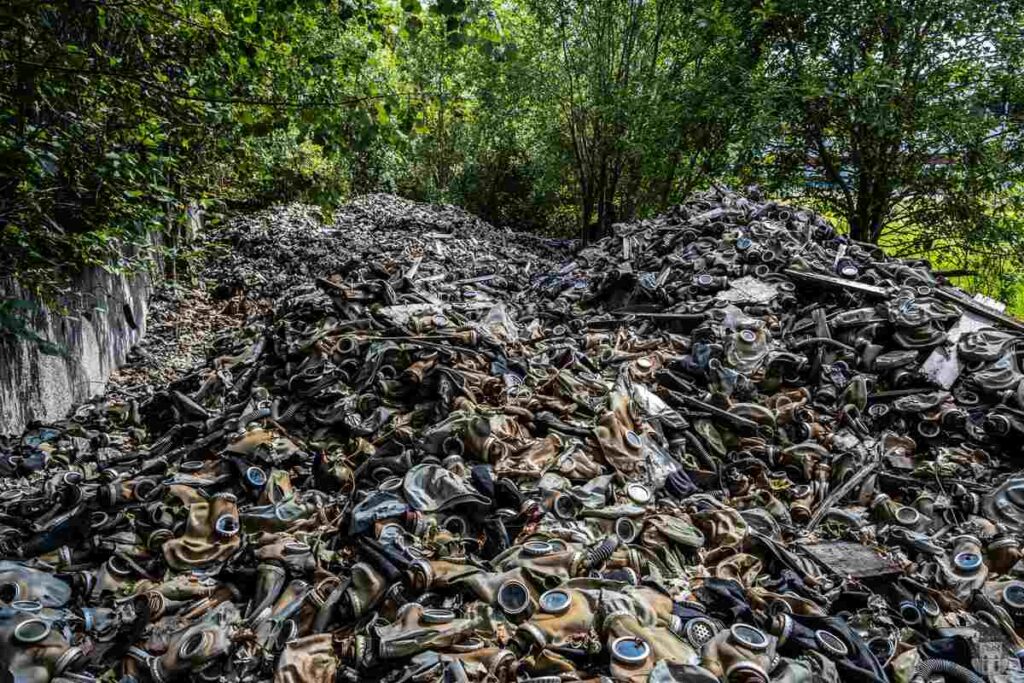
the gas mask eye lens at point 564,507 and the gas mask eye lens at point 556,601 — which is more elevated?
the gas mask eye lens at point 556,601

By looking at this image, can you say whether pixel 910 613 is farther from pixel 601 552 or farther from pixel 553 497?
pixel 553 497

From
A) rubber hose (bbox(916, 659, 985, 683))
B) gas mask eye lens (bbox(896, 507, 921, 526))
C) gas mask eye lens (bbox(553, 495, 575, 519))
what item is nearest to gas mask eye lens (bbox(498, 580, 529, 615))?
gas mask eye lens (bbox(553, 495, 575, 519))

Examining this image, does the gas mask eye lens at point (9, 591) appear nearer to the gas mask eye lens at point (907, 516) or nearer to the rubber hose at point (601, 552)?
the rubber hose at point (601, 552)

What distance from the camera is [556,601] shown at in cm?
244

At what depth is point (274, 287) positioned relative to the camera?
8.90m

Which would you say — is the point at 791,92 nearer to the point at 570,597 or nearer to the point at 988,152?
the point at 988,152

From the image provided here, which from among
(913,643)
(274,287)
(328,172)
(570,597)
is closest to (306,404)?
(570,597)

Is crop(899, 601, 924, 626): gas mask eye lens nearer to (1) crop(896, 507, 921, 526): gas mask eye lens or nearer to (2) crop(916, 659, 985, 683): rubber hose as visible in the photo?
(2) crop(916, 659, 985, 683): rubber hose

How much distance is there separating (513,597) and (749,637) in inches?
34.7

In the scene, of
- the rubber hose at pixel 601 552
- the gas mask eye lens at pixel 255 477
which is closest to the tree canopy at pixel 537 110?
the gas mask eye lens at pixel 255 477

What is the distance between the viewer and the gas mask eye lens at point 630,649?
7.05 ft

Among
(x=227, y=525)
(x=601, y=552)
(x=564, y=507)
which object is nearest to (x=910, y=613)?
(x=601, y=552)

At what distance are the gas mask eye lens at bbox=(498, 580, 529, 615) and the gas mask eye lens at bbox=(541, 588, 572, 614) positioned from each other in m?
0.07

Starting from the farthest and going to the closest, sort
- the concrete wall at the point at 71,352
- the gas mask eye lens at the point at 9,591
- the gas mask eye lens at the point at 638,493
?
the concrete wall at the point at 71,352
the gas mask eye lens at the point at 638,493
the gas mask eye lens at the point at 9,591
